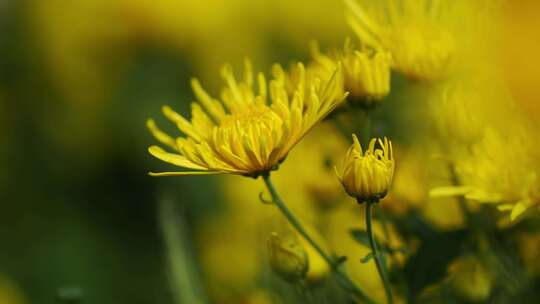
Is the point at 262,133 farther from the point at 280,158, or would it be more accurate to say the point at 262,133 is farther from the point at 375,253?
the point at 375,253

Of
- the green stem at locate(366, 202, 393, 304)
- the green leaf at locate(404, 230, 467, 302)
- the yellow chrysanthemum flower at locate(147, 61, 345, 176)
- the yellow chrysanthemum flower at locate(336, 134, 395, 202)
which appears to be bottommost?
the green leaf at locate(404, 230, 467, 302)

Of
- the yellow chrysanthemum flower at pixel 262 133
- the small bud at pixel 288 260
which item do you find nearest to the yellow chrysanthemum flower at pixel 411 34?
the yellow chrysanthemum flower at pixel 262 133

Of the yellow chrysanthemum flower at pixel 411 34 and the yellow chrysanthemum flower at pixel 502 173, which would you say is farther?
the yellow chrysanthemum flower at pixel 411 34

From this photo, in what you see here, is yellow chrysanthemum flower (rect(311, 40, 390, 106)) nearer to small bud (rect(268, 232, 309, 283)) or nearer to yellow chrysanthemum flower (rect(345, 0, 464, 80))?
yellow chrysanthemum flower (rect(345, 0, 464, 80))

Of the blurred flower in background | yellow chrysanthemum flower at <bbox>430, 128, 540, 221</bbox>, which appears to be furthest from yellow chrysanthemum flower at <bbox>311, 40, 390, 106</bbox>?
yellow chrysanthemum flower at <bbox>430, 128, 540, 221</bbox>

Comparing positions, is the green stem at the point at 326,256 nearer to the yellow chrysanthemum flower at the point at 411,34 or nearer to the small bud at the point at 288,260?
the small bud at the point at 288,260

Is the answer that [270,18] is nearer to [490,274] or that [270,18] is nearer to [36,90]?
[36,90]
